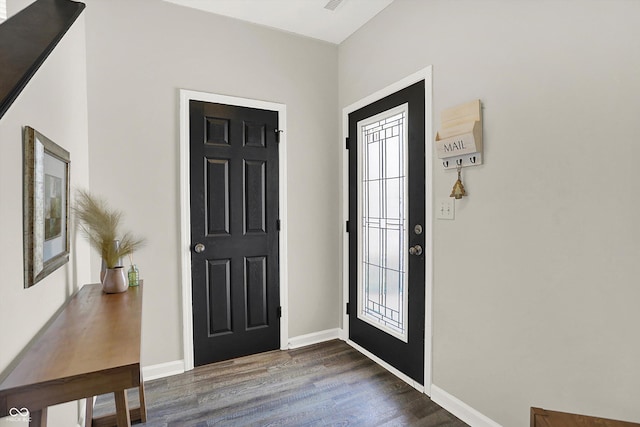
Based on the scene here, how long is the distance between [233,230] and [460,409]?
6.46 ft

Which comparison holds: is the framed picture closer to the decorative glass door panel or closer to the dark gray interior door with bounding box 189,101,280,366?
the dark gray interior door with bounding box 189,101,280,366

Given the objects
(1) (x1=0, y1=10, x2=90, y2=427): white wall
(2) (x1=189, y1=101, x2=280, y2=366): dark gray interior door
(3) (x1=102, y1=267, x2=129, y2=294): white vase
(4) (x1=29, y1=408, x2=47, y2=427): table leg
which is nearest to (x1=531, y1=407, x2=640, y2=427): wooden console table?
(4) (x1=29, y1=408, x2=47, y2=427): table leg

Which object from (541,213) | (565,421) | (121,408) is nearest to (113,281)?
(121,408)

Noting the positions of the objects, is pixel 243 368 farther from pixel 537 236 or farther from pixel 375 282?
pixel 537 236

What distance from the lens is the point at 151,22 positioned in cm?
243

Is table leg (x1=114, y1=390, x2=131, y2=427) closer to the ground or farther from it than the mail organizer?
closer to the ground

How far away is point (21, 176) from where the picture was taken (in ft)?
3.66

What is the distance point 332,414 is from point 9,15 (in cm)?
232

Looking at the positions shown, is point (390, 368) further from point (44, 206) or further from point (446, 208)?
point (44, 206)

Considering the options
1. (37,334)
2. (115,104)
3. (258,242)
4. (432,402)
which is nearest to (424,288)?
(432,402)

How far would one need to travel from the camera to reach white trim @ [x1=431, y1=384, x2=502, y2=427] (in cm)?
185

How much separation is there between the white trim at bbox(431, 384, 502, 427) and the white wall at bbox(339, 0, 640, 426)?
0.04 metres

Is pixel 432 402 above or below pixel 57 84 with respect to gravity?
below

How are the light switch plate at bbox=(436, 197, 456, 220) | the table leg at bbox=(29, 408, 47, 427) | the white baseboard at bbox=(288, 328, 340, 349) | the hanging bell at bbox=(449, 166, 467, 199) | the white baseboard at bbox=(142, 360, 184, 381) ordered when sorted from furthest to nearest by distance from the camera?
the white baseboard at bbox=(288, 328, 340, 349) < the white baseboard at bbox=(142, 360, 184, 381) < the light switch plate at bbox=(436, 197, 456, 220) < the hanging bell at bbox=(449, 166, 467, 199) < the table leg at bbox=(29, 408, 47, 427)
